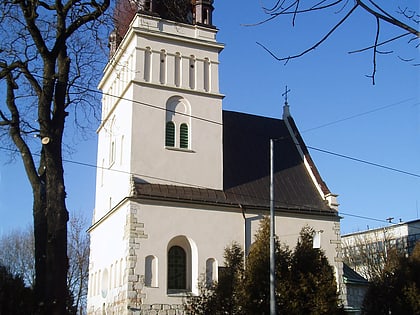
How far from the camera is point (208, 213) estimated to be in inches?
1056

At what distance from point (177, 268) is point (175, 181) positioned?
3946 mm

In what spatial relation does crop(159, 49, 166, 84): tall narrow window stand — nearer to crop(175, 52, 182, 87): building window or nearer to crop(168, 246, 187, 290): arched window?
crop(175, 52, 182, 87): building window

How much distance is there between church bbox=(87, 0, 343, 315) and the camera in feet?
83.5

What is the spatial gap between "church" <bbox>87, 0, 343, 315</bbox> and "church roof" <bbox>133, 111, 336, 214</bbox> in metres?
0.07

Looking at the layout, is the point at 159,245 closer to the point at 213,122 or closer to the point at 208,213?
the point at 208,213

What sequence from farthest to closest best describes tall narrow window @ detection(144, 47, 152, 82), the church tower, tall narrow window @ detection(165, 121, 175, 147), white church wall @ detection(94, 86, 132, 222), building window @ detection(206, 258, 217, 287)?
tall narrow window @ detection(144, 47, 152, 82)
tall narrow window @ detection(165, 121, 175, 147)
white church wall @ detection(94, 86, 132, 222)
the church tower
building window @ detection(206, 258, 217, 287)

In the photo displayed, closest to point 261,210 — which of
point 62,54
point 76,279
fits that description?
point 62,54

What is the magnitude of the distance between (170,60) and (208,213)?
772 centimetres

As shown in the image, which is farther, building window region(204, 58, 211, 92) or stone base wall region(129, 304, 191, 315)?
building window region(204, 58, 211, 92)

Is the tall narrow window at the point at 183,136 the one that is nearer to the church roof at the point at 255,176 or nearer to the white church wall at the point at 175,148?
the white church wall at the point at 175,148

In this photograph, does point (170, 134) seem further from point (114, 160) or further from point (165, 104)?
point (114, 160)

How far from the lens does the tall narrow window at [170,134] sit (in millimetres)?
27750

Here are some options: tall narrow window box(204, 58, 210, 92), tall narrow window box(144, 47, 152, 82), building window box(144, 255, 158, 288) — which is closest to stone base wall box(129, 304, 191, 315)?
building window box(144, 255, 158, 288)

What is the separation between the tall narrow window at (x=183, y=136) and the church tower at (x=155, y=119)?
5 cm
